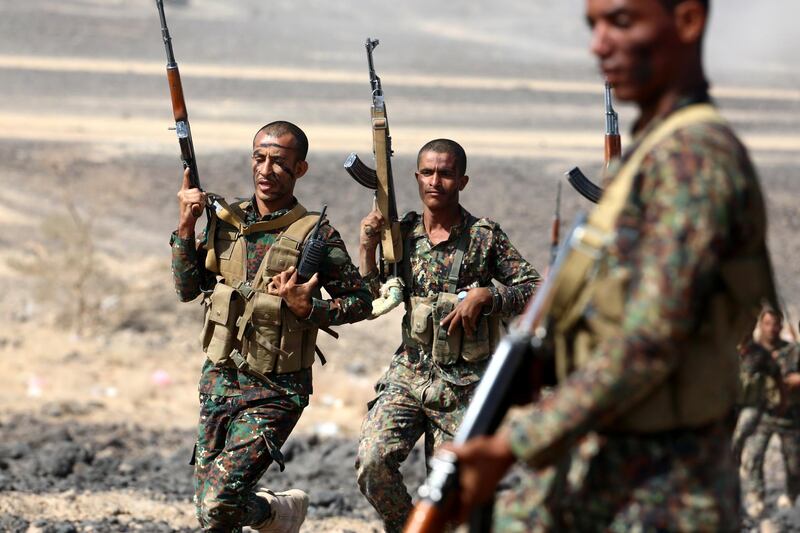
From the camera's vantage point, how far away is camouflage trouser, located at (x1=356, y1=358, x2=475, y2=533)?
18.2ft

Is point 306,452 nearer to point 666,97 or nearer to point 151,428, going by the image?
point 151,428

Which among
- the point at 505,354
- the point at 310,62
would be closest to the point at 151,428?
the point at 505,354

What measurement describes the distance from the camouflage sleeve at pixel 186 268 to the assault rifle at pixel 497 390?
290 cm

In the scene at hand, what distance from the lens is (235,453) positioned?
530cm

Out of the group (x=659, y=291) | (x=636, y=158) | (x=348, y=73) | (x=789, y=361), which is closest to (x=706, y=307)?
(x=659, y=291)

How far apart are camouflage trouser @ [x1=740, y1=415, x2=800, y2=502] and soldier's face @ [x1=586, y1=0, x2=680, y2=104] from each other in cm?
663

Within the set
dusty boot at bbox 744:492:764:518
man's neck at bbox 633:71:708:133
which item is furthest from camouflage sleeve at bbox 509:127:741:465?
dusty boot at bbox 744:492:764:518

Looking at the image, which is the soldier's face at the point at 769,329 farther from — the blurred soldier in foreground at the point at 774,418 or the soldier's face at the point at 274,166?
the soldier's face at the point at 274,166

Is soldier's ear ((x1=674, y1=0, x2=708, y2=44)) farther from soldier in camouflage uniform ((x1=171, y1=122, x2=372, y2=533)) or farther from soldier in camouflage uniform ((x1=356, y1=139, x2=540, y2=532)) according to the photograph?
soldier in camouflage uniform ((x1=356, y1=139, x2=540, y2=532))

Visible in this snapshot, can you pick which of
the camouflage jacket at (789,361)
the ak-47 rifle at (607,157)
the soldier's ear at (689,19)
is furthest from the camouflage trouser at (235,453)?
the camouflage jacket at (789,361)

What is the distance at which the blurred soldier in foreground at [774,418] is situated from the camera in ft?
28.2

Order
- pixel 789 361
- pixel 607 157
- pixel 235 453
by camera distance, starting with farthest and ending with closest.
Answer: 1. pixel 789 361
2. pixel 607 157
3. pixel 235 453

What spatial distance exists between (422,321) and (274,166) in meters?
0.97

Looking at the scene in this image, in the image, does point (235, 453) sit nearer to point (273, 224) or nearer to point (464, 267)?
point (273, 224)
